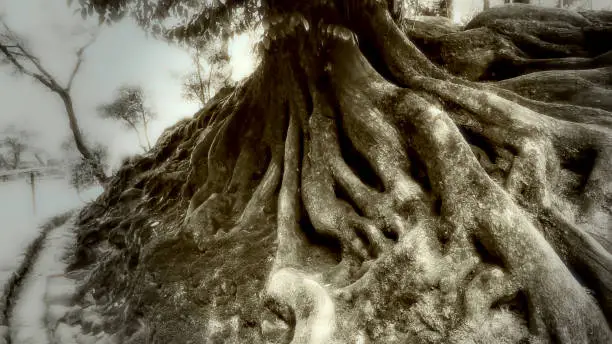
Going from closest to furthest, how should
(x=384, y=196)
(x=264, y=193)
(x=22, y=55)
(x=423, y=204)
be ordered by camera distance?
(x=423, y=204) < (x=384, y=196) < (x=264, y=193) < (x=22, y=55)

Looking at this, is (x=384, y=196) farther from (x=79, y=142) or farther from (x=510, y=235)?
(x=79, y=142)

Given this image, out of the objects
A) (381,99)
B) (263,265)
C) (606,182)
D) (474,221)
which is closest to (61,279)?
(263,265)

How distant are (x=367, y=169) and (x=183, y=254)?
1.73 metres

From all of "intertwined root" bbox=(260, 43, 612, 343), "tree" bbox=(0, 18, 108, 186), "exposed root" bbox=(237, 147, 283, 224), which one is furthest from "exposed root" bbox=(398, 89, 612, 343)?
"tree" bbox=(0, 18, 108, 186)

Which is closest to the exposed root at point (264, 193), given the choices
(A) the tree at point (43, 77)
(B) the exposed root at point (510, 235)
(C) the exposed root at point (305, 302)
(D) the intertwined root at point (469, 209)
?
(D) the intertwined root at point (469, 209)

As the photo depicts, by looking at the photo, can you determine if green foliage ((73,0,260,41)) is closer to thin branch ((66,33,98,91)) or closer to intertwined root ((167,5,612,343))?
intertwined root ((167,5,612,343))

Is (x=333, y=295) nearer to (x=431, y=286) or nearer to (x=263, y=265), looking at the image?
(x=431, y=286)

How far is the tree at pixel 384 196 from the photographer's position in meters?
1.76

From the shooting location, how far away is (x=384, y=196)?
234cm

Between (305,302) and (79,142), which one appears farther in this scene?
(79,142)

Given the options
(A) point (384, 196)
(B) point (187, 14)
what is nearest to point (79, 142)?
(B) point (187, 14)

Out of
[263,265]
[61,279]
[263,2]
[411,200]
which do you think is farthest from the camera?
[61,279]

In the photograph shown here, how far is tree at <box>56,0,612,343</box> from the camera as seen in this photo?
5.79 ft

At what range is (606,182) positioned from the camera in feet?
6.84
